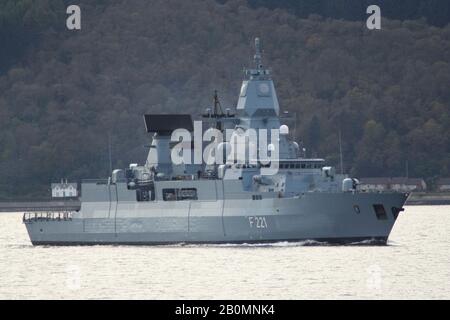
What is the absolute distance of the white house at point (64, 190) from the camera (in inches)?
4767

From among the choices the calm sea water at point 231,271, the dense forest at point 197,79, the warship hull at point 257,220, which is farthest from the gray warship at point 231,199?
the dense forest at point 197,79

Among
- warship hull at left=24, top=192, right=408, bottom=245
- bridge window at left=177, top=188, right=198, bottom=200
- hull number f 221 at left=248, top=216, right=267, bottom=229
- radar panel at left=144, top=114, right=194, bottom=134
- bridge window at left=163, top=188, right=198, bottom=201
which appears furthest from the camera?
radar panel at left=144, top=114, right=194, bottom=134

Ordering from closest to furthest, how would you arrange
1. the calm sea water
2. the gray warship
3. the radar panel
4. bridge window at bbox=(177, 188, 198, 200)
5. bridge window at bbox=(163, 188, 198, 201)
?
the calm sea water
the gray warship
bridge window at bbox=(177, 188, 198, 200)
bridge window at bbox=(163, 188, 198, 201)
the radar panel

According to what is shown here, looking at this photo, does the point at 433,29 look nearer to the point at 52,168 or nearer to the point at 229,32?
the point at 229,32

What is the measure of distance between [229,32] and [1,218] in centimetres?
6416

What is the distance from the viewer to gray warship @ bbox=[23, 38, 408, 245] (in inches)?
2564

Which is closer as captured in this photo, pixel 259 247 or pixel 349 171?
pixel 259 247

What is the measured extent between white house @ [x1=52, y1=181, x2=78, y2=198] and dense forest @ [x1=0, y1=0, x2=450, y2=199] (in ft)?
18.7

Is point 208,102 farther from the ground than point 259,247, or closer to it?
farther from the ground

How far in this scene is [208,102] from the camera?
148 m

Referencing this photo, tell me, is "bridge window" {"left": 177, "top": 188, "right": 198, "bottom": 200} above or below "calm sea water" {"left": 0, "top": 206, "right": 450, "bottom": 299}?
above

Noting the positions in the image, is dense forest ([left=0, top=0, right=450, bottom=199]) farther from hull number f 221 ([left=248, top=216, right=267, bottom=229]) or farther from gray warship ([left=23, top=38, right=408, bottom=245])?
hull number f 221 ([left=248, top=216, right=267, bottom=229])

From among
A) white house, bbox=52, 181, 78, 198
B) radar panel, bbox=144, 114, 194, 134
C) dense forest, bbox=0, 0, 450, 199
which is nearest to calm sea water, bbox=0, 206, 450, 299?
radar panel, bbox=144, 114, 194, 134
